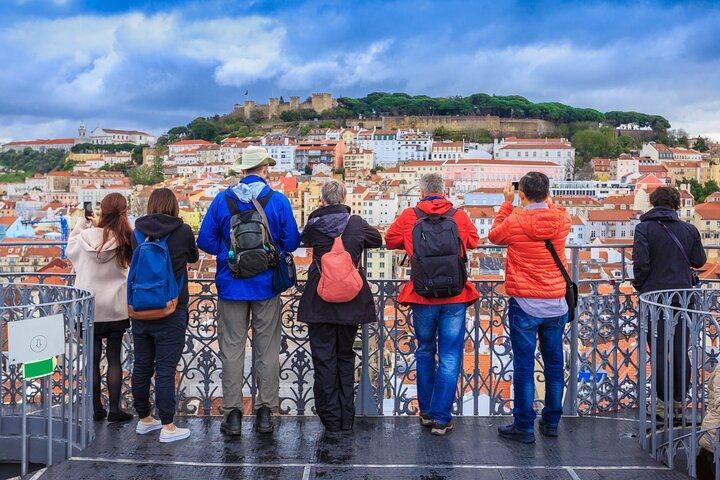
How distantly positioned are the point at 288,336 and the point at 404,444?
0.78 meters

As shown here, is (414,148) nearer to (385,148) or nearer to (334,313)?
(385,148)

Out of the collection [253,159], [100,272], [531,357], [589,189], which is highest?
[589,189]

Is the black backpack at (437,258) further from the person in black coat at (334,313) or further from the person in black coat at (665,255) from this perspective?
the person in black coat at (665,255)

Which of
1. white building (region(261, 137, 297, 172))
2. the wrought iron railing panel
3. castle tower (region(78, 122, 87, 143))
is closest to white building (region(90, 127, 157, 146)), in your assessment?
castle tower (region(78, 122, 87, 143))

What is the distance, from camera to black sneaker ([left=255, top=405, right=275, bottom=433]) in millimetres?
3416

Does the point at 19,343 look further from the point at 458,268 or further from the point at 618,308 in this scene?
the point at 618,308

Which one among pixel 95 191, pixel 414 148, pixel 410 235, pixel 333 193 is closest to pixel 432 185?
pixel 410 235

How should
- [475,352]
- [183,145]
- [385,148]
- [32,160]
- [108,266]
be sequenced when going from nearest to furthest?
[108,266] → [475,352] → [385,148] → [183,145] → [32,160]

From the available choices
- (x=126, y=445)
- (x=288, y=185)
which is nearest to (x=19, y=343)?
(x=126, y=445)

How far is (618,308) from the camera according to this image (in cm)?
388

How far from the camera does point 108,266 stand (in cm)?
346

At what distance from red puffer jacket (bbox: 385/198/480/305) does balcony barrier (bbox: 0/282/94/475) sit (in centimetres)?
136

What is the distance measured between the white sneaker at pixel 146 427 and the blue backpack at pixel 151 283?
566 millimetres

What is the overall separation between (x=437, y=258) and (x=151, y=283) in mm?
1222
